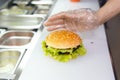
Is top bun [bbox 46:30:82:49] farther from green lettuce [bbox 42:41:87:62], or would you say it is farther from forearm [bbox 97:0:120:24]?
forearm [bbox 97:0:120:24]

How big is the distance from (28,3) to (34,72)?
1.00 m

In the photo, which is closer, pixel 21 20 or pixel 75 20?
pixel 75 20

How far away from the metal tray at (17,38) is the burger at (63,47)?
32 centimetres

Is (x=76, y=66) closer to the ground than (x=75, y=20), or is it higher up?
closer to the ground

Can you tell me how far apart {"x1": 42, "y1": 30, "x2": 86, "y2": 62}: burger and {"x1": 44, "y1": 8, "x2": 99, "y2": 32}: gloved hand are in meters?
0.25

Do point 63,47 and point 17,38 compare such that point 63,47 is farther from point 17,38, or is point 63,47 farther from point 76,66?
point 17,38

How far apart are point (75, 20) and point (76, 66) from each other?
41cm

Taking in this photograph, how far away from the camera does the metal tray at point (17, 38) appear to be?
1.40 meters

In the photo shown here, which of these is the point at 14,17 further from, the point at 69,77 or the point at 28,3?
the point at 69,77

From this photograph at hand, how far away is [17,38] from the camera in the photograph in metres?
1.42

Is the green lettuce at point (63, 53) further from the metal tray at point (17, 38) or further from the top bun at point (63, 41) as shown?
the metal tray at point (17, 38)

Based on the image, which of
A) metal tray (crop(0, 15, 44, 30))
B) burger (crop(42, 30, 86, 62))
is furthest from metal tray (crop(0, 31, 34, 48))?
burger (crop(42, 30, 86, 62))

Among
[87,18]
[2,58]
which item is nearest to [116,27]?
[87,18]

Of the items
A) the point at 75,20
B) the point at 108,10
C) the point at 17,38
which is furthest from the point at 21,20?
the point at 108,10
